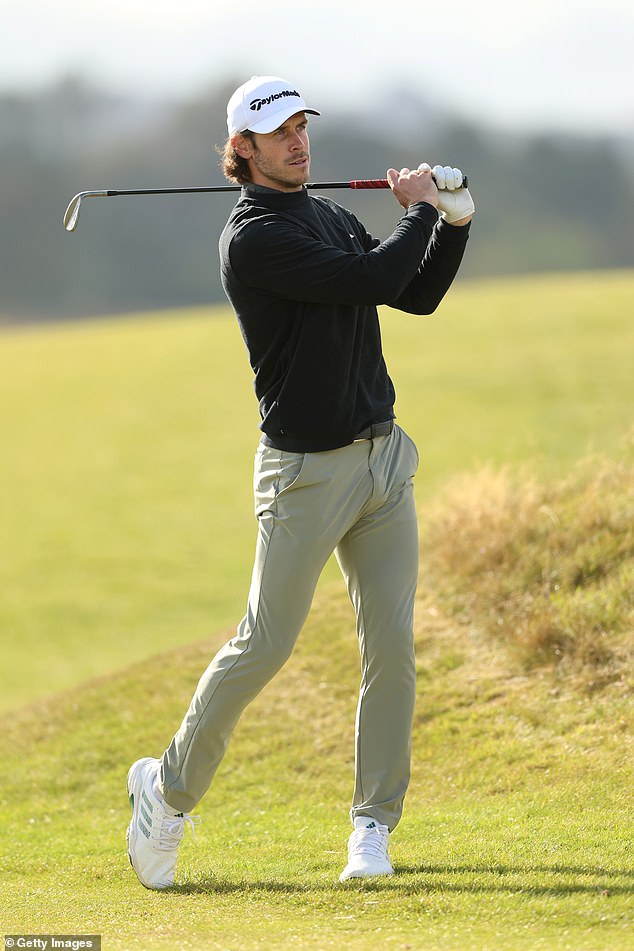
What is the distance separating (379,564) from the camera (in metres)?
3.74

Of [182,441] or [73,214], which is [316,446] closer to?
[73,214]

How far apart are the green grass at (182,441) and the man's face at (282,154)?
4779 millimetres

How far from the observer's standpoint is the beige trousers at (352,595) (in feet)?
11.9

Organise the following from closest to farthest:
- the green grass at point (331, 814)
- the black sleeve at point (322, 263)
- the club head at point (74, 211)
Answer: the green grass at point (331, 814) < the black sleeve at point (322, 263) < the club head at point (74, 211)

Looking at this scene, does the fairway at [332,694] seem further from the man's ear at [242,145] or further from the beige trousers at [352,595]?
the man's ear at [242,145]

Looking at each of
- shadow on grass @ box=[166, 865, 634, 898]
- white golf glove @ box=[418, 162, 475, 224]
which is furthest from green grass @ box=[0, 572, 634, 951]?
white golf glove @ box=[418, 162, 475, 224]

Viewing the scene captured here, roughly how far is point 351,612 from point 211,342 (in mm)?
11562

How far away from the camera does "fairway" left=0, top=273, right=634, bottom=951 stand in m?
3.48

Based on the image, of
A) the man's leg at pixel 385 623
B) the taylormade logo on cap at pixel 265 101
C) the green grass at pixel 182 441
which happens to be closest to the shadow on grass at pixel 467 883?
the man's leg at pixel 385 623

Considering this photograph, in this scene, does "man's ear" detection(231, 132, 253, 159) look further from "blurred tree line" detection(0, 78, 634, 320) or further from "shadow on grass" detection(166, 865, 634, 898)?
"blurred tree line" detection(0, 78, 634, 320)

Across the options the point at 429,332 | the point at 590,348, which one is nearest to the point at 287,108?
the point at 590,348

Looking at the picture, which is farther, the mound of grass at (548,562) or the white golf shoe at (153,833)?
the mound of grass at (548,562)

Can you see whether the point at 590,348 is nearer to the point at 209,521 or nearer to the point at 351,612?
the point at 209,521

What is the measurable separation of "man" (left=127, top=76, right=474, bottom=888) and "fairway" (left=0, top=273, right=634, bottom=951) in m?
0.32
